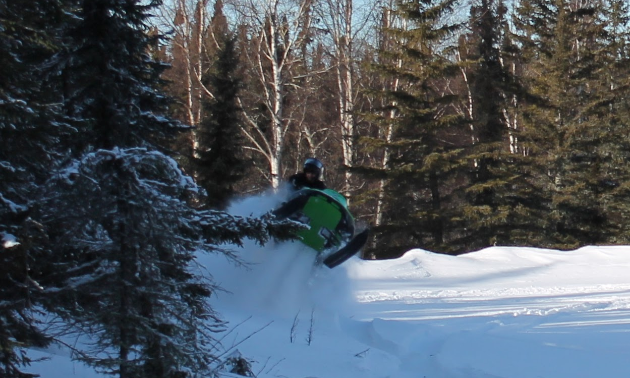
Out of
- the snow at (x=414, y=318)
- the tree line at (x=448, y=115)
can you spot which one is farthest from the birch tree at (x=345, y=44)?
the snow at (x=414, y=318)

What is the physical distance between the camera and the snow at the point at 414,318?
6254 mm

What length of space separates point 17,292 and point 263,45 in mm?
28696

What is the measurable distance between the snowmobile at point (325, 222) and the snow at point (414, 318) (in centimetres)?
27

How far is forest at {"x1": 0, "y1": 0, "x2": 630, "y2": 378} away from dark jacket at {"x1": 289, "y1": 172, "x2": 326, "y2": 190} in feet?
5.36

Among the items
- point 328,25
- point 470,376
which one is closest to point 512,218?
point 328,25

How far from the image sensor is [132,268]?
3.88 metres

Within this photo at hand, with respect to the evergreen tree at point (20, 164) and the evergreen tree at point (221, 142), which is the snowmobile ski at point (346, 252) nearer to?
the evergreen tree at point (20, 164)

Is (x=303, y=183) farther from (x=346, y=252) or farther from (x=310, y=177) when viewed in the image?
(x=346, y=252)

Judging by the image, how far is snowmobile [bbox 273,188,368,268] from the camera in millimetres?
9398

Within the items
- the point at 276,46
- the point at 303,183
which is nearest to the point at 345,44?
the point at 276,46

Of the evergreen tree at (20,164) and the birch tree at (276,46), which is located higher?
the birch tree at (276,46)

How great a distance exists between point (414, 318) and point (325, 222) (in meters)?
1.93

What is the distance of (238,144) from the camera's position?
2269 centimetres

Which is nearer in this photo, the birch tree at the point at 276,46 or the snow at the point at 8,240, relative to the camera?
the snow at the point at 8,240
